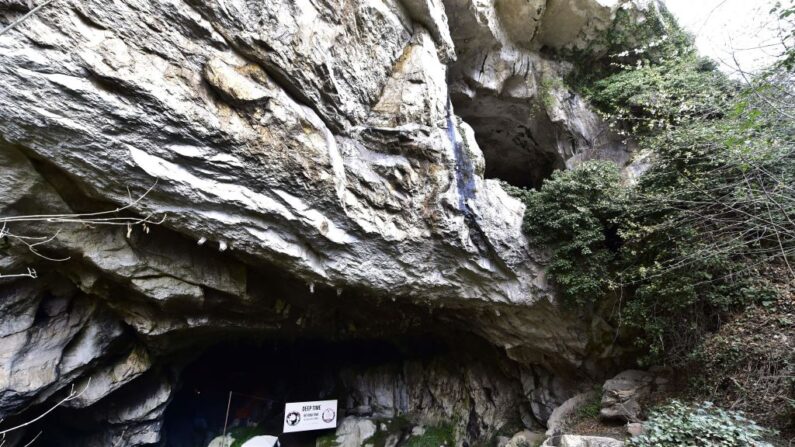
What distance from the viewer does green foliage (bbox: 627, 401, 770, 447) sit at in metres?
4.10

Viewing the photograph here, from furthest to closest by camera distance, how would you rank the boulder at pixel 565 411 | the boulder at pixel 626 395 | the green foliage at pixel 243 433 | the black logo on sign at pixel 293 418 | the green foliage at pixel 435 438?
the green foliage at pixel 435 438
the green foliage at pixel 243 433
the black logo on sign at pixel 293 418
the boulder at pixel 565 411
the boulder at pixel 626 395

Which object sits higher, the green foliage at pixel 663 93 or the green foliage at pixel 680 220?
the green foliage at pixel 663 93

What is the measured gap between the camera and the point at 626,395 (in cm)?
582

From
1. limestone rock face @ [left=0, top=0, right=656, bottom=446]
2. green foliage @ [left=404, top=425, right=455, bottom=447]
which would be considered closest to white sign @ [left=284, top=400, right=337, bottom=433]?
limestone rock face @ [left=0, top=0, right=656, bottom=446]

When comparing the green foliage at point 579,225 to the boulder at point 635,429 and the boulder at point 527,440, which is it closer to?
the boulder at point 635,429

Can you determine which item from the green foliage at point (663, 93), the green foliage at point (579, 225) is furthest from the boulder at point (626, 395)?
the green foliage at point (663, 93)

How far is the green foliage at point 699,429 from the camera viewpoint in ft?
13.4

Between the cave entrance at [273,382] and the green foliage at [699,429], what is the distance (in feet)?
19.8

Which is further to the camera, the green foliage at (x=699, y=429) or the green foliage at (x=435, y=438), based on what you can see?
the green foliage at (x=435, y=438)

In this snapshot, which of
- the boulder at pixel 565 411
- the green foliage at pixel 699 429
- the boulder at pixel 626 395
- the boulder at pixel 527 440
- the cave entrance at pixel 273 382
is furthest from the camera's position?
the cave entrance at pixel 273 382

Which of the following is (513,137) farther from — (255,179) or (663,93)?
(255,179)

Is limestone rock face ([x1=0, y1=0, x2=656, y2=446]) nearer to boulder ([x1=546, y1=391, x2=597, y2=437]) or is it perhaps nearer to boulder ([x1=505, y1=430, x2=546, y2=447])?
boulder ([x1=546, y1=391, x2=597, y2=437])

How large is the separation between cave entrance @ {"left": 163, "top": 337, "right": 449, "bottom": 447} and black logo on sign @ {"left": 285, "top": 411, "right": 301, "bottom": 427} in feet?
5.70

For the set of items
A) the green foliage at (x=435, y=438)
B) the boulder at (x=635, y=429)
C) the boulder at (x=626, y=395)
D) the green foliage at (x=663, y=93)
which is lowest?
the green foliage at (x=435, y=438)
